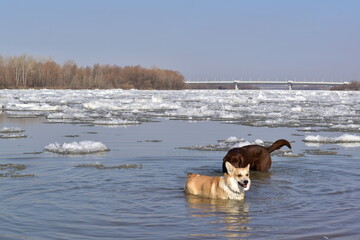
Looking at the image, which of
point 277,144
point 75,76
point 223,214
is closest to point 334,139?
point 277,144

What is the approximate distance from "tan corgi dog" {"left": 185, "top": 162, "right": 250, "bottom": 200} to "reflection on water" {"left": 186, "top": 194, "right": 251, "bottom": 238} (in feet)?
0.31

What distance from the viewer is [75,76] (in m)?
102

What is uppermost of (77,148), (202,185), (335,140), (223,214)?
(335,140)

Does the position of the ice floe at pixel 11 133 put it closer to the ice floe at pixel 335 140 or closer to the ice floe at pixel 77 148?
the ice floe at pixel 77 148

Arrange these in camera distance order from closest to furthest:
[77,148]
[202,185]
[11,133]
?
[202,185], [77,148], [11,133]

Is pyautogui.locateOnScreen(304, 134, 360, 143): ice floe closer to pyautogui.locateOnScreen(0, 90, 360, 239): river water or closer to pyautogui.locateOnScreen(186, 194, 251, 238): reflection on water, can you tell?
pyautogui.locateOnScreen(0, 90, 360, 239): river water

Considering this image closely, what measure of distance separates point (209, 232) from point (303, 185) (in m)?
3.22

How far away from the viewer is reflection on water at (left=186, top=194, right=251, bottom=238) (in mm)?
5699

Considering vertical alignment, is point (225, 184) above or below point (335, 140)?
below

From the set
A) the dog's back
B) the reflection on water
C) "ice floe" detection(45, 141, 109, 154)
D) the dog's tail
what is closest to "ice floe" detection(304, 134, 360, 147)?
the dog's tail

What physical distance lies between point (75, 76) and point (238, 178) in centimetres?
9755

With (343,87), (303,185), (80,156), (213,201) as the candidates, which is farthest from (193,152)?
(343,87)

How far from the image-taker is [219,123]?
1984cm

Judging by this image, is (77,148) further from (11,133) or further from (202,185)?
(202,185)
